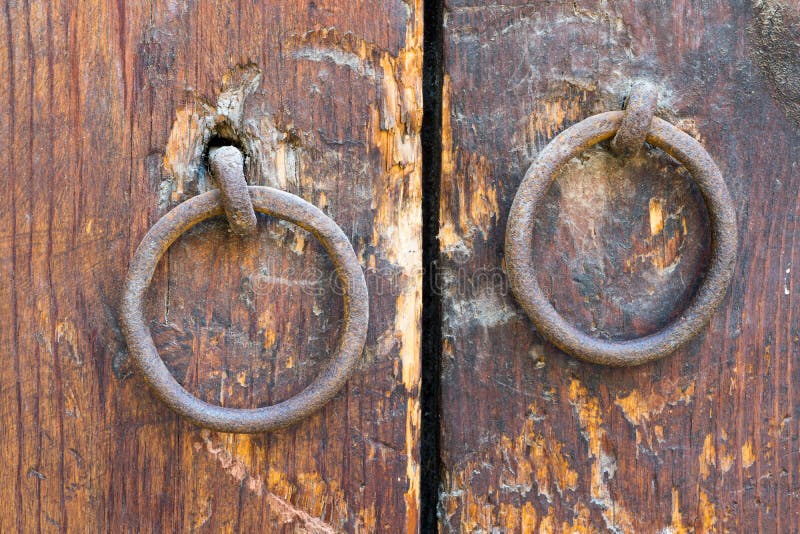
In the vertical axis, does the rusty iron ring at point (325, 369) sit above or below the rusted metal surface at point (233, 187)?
below

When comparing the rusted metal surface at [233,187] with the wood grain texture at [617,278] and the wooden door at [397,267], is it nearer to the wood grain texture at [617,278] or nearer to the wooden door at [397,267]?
the wooden door at [397,267]

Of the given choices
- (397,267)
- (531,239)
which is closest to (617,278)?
(531,239)

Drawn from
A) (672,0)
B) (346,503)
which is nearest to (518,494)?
(346,503)

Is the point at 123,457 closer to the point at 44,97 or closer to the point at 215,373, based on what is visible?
the point at 215,373

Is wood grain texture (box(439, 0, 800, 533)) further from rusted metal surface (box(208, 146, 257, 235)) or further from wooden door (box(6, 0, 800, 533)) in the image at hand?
rusted metal surface (box(208, 146, 257, 235))

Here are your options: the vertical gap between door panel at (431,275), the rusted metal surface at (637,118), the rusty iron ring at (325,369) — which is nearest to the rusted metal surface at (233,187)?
the rusty iron ring at (325,369)

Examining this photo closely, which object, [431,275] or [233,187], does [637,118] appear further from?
[233,187]

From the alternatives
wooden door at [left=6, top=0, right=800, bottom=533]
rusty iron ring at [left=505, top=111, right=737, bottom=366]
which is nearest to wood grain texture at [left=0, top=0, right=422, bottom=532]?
wooden door at [left=6, top=0, right=800, bottom=533]

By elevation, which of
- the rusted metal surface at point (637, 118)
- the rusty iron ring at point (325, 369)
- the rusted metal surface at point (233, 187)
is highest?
the rusted metal surface at point (637, 118)
